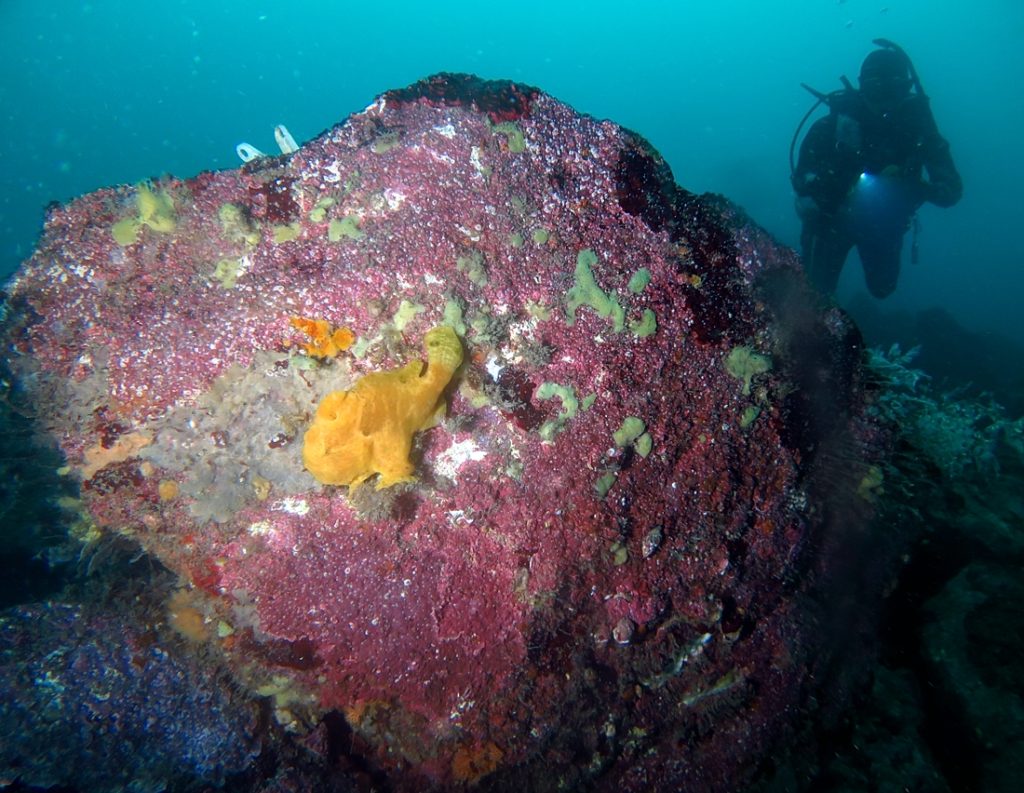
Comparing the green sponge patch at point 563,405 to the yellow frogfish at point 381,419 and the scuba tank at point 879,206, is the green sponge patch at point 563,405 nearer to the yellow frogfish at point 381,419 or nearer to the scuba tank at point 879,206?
the yellow frogfish at point 381,419

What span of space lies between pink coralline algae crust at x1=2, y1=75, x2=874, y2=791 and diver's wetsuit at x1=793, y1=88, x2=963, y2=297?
7811 millimetres

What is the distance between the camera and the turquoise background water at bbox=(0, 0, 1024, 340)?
7238 cm

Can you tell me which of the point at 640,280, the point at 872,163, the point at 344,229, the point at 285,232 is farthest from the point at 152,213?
the point at 872,163

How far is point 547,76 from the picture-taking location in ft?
428

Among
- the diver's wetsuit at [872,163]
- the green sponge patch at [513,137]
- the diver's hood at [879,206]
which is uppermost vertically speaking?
the diver's wetsuit at [872,163]

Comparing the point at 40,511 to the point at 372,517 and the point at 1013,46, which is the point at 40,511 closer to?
the point at 372,517

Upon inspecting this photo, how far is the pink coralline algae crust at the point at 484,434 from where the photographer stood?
2787mm

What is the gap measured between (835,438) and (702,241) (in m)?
1.55

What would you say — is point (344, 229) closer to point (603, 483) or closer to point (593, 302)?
point (593, 302)

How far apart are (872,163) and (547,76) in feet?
469

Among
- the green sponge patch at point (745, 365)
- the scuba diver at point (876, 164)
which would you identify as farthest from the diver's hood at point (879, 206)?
the green sponge patch at point (745, 365)

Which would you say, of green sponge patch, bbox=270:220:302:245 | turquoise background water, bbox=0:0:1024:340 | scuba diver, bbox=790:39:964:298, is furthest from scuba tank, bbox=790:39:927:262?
turquoise background water, bbox=0:0:1024:340

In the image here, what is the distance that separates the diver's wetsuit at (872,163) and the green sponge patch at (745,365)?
7746 mm

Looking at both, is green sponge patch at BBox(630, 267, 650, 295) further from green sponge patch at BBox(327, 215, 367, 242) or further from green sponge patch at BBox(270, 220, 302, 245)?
green sponge patch at BBox(270, 220, 302, 245)
